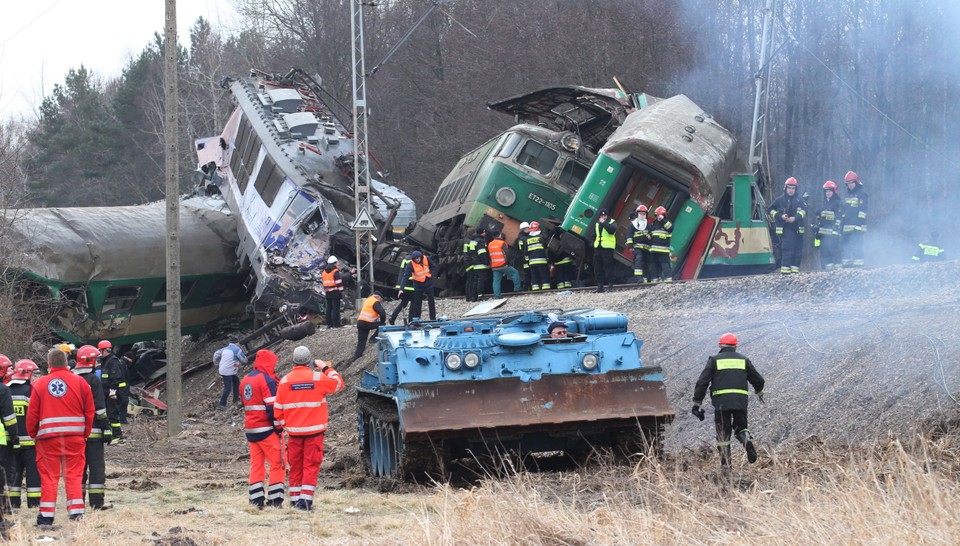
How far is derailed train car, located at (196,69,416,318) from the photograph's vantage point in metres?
23.3

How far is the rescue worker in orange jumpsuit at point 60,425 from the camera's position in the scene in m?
9.58

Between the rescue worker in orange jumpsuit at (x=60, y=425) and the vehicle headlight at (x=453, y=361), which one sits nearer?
the rescue worker in orange jumpsuit at (x=60, y=425)

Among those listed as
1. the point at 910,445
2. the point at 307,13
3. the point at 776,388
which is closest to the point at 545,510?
the point at 910,445

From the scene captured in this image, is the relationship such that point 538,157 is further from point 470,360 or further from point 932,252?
point 470,360

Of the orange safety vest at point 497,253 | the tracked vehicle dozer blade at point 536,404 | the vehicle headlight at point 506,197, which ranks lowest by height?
the tracked vehicle dozer blade at point 536,404

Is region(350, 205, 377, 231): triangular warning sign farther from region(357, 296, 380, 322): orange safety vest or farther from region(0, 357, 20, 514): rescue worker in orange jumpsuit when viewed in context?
region(0, 357, 20, 514): rescue worker in orange jumpsuit

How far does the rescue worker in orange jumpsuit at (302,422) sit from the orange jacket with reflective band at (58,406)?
1480 mm

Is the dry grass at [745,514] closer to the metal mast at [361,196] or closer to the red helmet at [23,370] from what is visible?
the red helmet at [23,370]

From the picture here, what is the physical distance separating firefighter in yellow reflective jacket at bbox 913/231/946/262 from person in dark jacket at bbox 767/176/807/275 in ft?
5.91

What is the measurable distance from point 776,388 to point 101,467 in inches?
257

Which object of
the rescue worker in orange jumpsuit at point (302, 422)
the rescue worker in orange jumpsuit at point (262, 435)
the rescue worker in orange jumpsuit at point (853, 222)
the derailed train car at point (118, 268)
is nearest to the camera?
the rescue worker in orange jumpsuit at point (302, 422)

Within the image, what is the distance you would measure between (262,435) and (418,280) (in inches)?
365

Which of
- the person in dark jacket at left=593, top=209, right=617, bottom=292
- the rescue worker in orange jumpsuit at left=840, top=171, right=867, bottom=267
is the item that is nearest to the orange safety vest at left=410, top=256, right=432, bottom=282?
the person in dark jacket at left=593, top=209, right=617, bottom=292

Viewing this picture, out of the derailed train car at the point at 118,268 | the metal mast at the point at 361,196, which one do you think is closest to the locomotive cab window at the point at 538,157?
the metal mast at the point at 361,196
